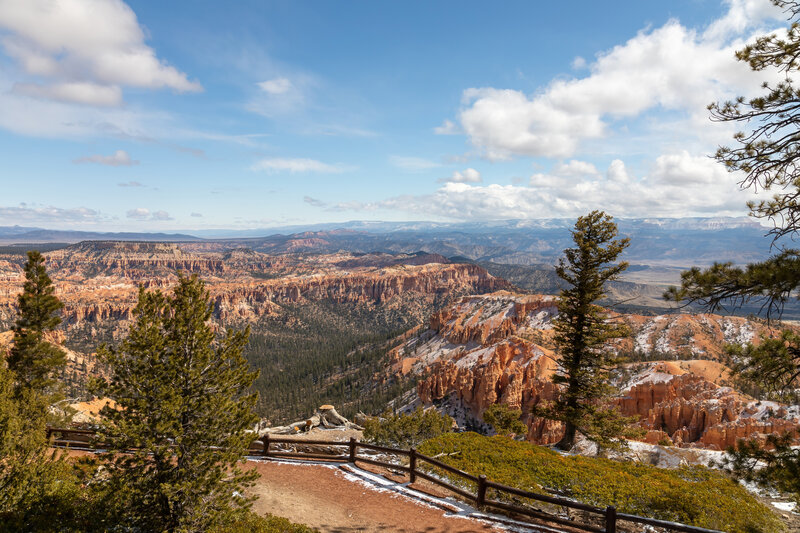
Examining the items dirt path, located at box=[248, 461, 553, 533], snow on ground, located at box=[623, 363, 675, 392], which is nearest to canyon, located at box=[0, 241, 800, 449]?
snow on ground, located at box=[623, 363, 675, 392]

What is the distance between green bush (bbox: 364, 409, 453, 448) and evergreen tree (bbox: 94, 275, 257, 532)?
46.7 feet

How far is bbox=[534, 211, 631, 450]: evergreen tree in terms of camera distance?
74.3 feet

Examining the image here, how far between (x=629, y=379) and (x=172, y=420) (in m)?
70.8

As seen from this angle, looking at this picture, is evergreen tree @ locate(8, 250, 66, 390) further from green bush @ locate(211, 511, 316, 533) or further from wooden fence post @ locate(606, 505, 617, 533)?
wooden fence post @ locate(606, 505, 617, 533)

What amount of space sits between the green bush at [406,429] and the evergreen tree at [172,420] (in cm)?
1424

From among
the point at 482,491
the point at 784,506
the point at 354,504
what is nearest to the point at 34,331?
the point at 354,504

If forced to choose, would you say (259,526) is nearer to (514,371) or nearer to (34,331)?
(34,331)

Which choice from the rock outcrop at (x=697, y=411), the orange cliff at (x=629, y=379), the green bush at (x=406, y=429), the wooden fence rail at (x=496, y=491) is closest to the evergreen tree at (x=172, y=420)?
the wooden fence rail at (x=496, y=491)

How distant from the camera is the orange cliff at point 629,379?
43938 mm

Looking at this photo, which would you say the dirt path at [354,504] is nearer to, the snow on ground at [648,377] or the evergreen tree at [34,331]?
the evergreen tree at [34,331]

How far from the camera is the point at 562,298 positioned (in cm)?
2419

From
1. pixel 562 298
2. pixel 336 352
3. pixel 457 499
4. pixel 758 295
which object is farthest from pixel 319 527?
pixel 336 352

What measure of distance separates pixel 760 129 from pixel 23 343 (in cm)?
4280

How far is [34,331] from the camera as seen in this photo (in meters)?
27.8
